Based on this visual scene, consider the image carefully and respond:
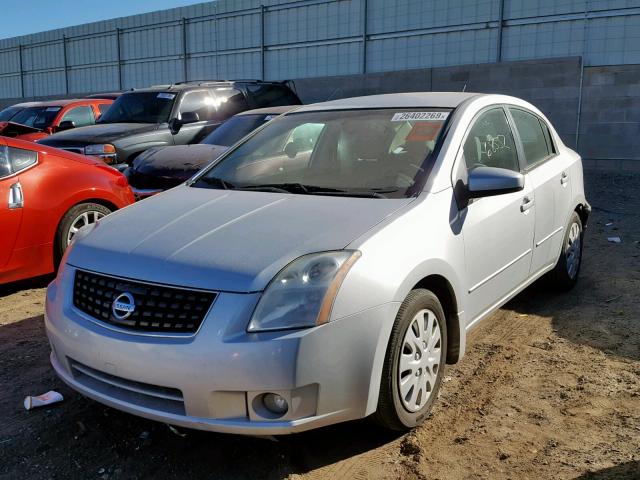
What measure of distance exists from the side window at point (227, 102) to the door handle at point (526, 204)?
694 centimetres

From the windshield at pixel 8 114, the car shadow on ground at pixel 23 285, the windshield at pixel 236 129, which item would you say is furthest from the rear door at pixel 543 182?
the windshield at pixel 8 114

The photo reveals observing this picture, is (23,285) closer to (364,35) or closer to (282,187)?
(282,187)

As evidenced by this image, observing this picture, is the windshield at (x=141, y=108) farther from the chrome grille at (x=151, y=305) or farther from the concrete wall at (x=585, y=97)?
the chrome grille at (x=151, y=305)

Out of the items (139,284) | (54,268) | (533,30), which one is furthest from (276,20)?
(139,284)

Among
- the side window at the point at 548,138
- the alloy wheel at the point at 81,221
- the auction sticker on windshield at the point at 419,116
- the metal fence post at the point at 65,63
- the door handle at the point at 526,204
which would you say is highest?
the metal fence post at the point at 65,63

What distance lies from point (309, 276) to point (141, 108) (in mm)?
8094

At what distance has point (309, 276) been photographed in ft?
8.53

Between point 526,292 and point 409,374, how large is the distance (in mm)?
2771

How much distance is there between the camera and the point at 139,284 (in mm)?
2693

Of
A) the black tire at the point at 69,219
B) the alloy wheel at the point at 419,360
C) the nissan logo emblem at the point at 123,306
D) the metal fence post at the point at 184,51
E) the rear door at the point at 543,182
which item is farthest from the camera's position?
the metal fence post at the point at 184,51

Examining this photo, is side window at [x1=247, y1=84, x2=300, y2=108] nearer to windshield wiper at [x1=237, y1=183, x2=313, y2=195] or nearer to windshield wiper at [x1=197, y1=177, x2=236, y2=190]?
windshield wiper at [x1=197, y1=177, x2=236, y2=190]

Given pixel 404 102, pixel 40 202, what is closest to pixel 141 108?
pixel 40 202

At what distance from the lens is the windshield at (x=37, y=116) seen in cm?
1166

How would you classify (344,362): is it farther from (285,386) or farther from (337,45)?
(337,45)
